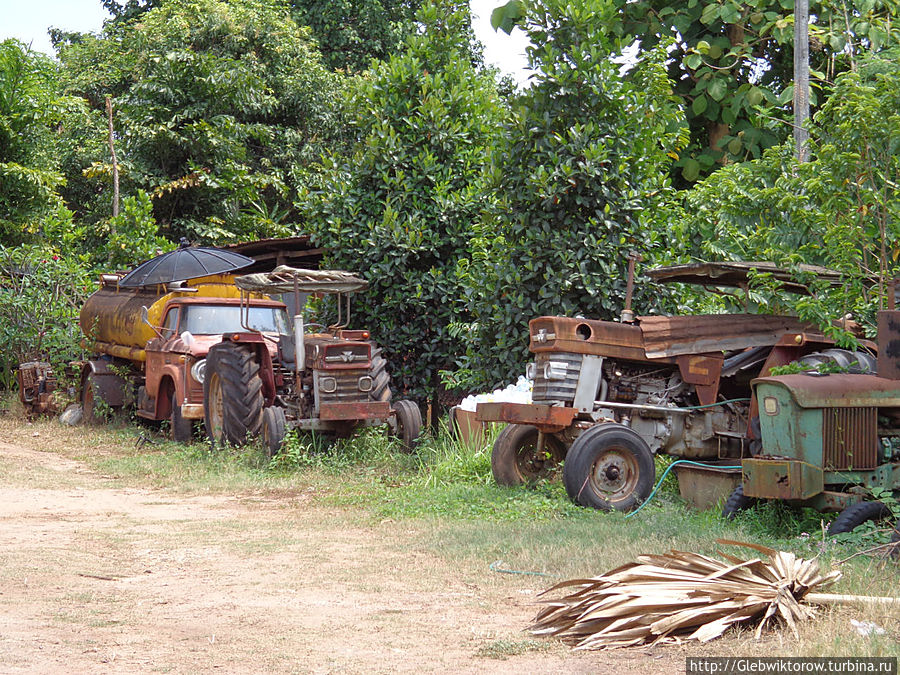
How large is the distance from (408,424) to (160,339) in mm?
4244

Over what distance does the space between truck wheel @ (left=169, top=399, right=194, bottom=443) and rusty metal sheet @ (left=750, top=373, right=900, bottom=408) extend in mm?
8344

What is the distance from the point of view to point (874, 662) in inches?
164

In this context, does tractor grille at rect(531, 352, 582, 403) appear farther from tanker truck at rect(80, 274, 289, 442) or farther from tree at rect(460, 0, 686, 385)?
tanker truck at rect(80, 274, 289, 442)

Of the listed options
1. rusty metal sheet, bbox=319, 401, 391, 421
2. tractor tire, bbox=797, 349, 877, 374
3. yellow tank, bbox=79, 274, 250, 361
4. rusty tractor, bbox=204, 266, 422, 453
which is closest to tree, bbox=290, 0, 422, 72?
yellow tank, bbox=79, 274, 250, 361

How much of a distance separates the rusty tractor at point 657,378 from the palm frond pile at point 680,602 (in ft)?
11.2

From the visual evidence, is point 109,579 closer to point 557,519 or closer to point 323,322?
point 557,519

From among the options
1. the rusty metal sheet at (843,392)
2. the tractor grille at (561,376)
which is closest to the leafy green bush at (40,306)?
the tractor grille at (561,376)

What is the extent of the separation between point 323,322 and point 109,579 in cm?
834

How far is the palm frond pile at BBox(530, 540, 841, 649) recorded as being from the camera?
4816 mm

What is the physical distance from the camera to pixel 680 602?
493 cm

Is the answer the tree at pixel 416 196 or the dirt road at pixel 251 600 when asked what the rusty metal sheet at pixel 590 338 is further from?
the tree at pixel 416 196

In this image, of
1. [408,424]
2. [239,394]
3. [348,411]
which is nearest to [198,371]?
[239,394]

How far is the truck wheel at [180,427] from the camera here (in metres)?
13.4

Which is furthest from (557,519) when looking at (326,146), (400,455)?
(326,146)
